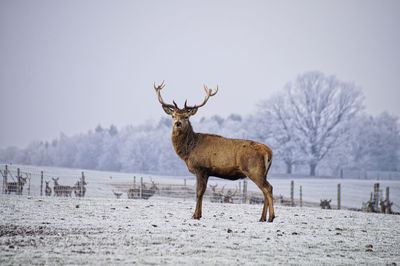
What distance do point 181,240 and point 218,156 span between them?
10.8ft

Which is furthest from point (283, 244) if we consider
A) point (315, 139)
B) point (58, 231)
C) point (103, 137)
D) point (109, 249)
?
point (103, 137)

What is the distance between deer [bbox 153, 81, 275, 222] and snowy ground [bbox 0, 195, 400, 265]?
31.7 inches

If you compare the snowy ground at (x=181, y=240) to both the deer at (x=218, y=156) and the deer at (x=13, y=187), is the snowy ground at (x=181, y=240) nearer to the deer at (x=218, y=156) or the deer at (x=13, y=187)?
the deer at (x=218, y=156)

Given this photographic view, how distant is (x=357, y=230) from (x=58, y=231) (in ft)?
19.5

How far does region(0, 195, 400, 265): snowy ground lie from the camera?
551 cm

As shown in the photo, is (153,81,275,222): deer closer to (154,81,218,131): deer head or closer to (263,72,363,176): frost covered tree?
(154,81,218,131): deer head

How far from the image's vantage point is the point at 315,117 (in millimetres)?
52156

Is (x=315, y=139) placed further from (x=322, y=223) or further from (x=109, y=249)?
(x=109, y=249)

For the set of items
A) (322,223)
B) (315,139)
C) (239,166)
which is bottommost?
(322,223)

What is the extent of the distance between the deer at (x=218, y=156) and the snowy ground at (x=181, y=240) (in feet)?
2.64

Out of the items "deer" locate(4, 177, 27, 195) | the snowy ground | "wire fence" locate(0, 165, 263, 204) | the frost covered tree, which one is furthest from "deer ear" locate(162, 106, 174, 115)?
the frost covered tree

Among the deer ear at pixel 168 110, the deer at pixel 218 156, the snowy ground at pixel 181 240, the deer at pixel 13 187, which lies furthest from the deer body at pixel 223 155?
the deer at pixel 13 187

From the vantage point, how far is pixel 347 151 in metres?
53.3

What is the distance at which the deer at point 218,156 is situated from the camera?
954cm
